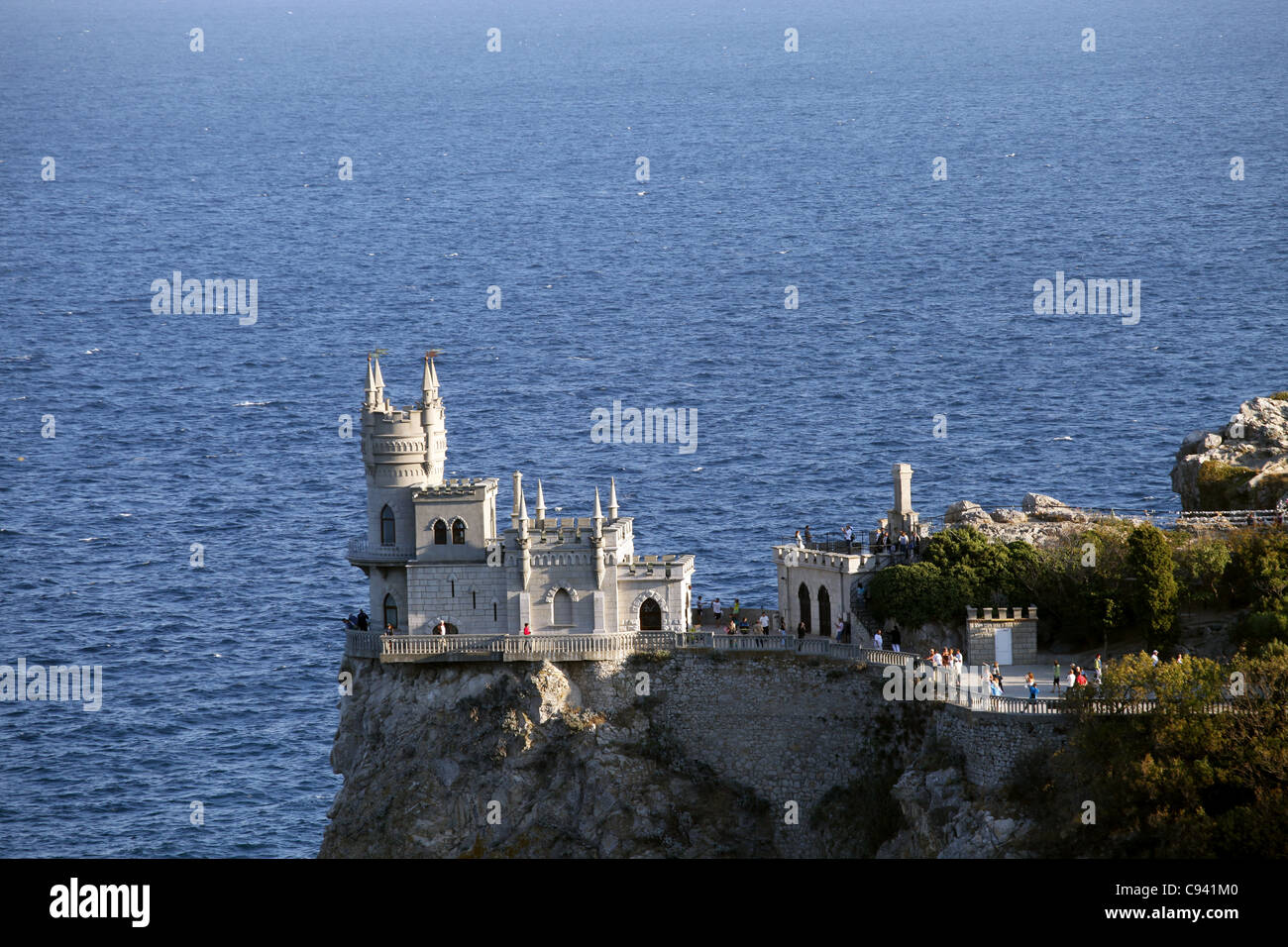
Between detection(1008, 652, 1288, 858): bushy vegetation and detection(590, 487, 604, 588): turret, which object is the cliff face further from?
detection(1008, 652, 1288, 858): bushy vegetation

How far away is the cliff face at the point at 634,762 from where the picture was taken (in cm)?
11206

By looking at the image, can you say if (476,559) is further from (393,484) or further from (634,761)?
(634,761)

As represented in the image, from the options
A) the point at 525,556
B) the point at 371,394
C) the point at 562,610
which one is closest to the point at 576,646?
the point at 562,610

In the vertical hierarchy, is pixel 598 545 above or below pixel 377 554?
above

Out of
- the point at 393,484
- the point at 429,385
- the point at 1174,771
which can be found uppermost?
the point at 429,385

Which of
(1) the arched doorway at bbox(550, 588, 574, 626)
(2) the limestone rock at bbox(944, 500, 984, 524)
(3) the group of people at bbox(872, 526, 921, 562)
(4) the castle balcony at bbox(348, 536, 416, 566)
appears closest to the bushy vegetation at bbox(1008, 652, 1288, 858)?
(3) the group of people at bbox(872, 526, 921, 562)

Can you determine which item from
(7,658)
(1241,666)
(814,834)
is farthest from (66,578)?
(1241,666)

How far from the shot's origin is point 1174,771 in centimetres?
9625

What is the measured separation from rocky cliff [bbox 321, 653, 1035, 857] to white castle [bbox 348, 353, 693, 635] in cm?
256

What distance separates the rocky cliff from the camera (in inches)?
4412

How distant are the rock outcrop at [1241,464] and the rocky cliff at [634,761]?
26.8 m

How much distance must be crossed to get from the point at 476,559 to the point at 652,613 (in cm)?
844

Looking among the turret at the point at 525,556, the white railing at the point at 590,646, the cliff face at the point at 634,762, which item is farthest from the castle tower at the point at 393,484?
the turret at the point at 525,556
